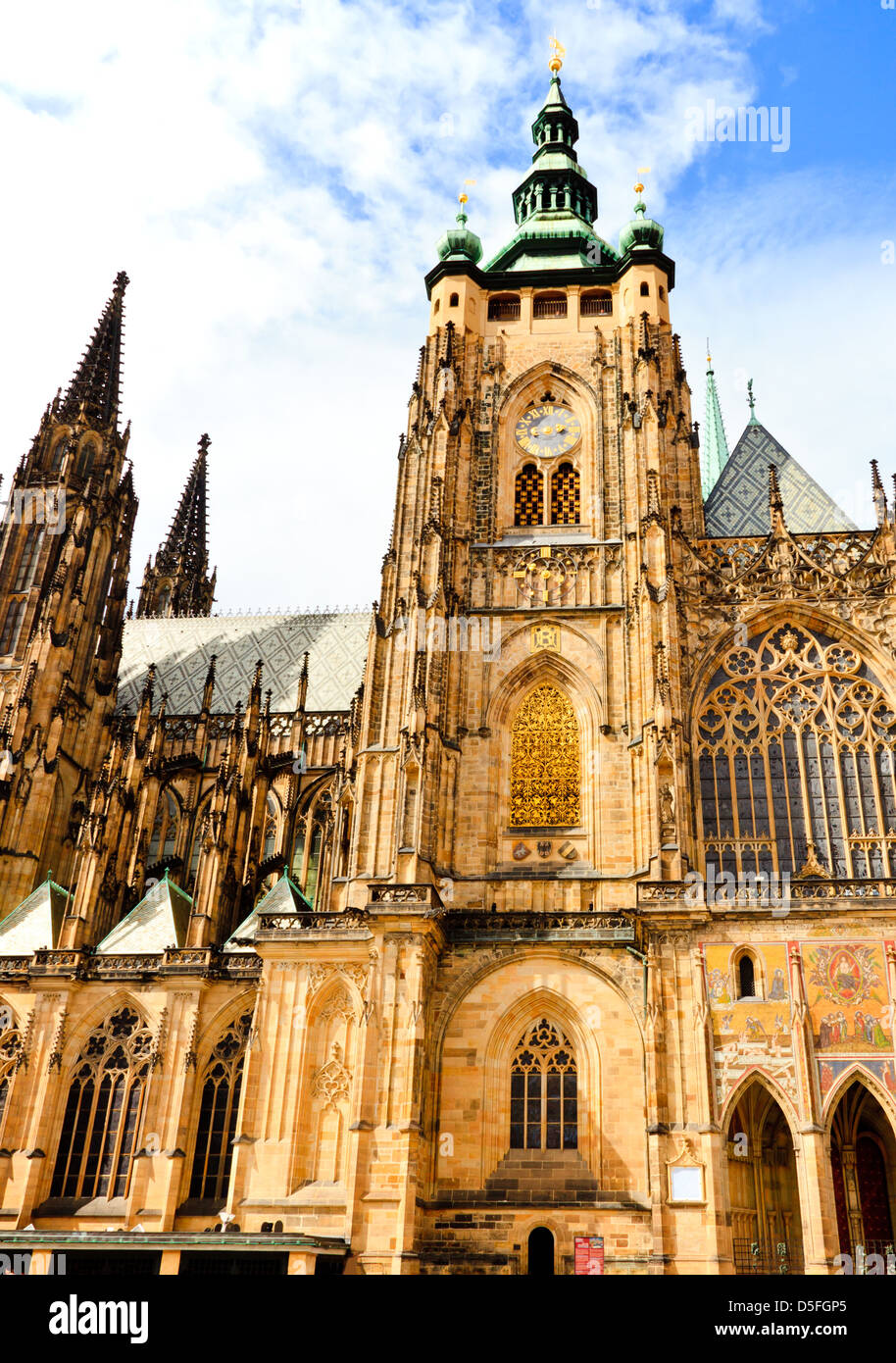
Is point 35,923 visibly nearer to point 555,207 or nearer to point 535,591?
point 535,591

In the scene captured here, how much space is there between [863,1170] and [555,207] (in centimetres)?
3061

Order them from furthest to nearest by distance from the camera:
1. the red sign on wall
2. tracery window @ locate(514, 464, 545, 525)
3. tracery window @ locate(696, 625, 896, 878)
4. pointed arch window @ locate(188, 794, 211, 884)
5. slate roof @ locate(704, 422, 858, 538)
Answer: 1. pointed arch window @ locate(188, 794, 211, 884)
2. tracery window @ locate(514, 464, 545, 525)
3. slate roof @ locate(704, 422, 858, 538)
4. tracery window @ locate(696, 625, 896, 878)
5. the red sign on wall

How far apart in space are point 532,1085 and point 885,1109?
720cm

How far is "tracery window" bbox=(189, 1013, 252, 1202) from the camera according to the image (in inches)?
1124

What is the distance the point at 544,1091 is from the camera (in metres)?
25.6

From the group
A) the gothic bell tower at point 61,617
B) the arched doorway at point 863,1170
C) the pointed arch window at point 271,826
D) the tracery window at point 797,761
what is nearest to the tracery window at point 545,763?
the tracery window at point 797,761

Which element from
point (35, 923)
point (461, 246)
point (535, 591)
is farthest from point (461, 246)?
point (35, 923)

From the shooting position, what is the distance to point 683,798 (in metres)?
26.9

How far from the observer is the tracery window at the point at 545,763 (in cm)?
2903

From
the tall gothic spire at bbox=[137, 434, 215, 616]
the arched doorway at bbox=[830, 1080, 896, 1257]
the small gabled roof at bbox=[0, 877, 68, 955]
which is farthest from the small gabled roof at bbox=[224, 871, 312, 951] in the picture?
the tall gothic spire at bbox=[137, 434, 215, 616]

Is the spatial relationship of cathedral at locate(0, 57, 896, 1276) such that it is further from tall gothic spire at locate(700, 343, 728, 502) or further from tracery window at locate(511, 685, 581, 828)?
tall gothic spire at locate(700, 343, 728, 502)

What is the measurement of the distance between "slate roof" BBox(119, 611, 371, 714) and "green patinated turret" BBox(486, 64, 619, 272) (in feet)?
45.9

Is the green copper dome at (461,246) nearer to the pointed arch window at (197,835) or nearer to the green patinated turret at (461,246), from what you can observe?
the green patinated turret at (461,246)

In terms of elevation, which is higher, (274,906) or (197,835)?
(197,835)
